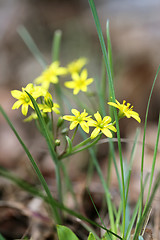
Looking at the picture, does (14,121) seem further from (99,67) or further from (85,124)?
(85,124)

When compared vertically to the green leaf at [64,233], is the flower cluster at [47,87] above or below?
above

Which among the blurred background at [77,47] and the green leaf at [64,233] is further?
the blurred background at [77,47]

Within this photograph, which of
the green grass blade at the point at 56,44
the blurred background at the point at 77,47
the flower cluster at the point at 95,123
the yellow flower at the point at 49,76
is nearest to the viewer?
the flower cluster at the point at 95,123

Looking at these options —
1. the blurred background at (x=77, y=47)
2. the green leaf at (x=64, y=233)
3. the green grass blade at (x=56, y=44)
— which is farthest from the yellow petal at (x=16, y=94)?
the blurred background at (x=77, y=47)

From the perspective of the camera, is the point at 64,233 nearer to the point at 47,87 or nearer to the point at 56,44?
the point at 47,87

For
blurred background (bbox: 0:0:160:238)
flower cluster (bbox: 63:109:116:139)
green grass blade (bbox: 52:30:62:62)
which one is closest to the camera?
flower cluster (bbox: 63:109:116:139)

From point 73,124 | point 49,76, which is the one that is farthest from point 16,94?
point 49,76

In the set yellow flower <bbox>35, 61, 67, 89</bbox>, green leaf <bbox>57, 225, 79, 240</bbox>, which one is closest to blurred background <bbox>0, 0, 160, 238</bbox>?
yellow flower <bbox>35, 61, 67, 89</bbox>

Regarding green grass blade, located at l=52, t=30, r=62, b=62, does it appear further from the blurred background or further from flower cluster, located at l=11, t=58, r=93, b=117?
the blurred background

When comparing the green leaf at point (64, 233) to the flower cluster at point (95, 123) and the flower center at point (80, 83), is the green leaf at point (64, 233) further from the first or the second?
the flower center at point (80, 83)
